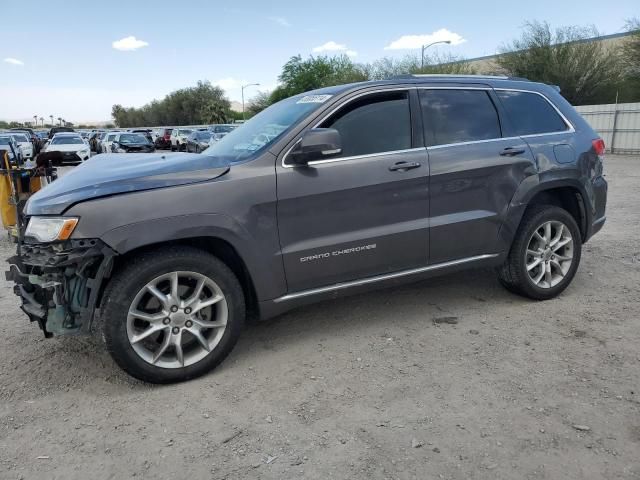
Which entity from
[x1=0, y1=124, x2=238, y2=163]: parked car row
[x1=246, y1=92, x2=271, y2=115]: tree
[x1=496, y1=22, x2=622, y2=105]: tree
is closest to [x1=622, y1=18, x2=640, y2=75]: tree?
[x1=496, y1=22, x2=622, y2=105]: tree

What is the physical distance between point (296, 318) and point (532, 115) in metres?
2.68

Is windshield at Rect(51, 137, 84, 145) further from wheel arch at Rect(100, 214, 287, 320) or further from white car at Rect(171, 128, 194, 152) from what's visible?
wheel arch at Rect(100, 214, 287, 320)

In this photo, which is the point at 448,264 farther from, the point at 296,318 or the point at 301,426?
the point at 301,426

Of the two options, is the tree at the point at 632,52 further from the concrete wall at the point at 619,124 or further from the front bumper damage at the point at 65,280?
the front bumper damage at the point at 65,280

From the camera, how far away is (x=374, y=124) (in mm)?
3795

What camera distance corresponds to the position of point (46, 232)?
9.93ft

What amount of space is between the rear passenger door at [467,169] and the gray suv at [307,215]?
1 centimetres

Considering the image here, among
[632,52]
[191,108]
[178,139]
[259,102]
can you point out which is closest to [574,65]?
[632,52]

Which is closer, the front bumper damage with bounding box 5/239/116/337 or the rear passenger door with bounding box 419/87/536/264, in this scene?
the front bumper damage with bounding box 5/239/116/337

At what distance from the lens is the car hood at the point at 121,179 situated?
3059mm

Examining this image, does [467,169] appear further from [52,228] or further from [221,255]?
[52,228]

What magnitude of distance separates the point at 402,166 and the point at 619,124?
22.9 meters

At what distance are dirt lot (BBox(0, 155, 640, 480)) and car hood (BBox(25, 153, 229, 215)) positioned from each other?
3.89ft

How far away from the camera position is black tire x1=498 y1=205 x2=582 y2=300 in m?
4.36
